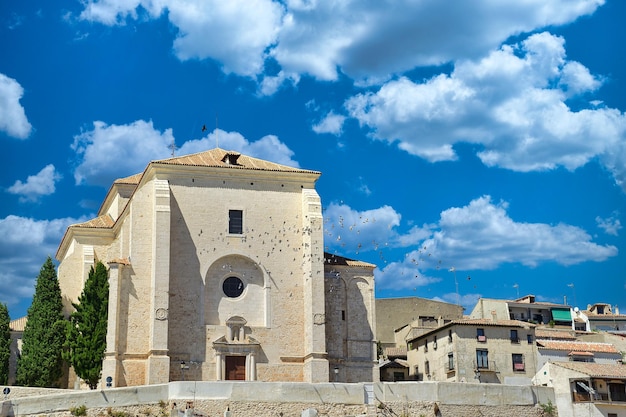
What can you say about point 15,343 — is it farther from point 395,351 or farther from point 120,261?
point 395,351

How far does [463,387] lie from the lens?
33.5 metres

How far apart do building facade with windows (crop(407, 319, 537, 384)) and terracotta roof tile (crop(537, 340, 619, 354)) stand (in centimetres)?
150

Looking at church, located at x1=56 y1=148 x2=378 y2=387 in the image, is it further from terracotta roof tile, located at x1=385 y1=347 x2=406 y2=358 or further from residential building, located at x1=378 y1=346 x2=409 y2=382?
terracotta roof tile, located at x1=385 y1=347 x2=406 y2=358

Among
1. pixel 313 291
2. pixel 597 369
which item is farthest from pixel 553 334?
pixel 313 291

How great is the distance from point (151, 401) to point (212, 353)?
816 cm

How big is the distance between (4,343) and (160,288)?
9179mm

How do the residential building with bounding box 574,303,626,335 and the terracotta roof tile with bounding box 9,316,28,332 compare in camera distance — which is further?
the residential building with bounding box 574,303,626,335

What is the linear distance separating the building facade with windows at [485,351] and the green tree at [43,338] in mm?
20322

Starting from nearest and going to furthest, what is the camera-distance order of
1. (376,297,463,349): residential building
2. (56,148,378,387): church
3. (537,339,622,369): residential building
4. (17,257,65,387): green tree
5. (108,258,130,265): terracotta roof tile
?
(56,148,378,387): church, (108,258,130,265): terracotta roof tile, (17,257,65,387): green tree, (537,339,622,369): residential building, (376,297,463,349): residential building

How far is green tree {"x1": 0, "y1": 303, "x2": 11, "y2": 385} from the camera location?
40.4 m

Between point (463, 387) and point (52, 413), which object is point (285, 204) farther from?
point (52, 413)

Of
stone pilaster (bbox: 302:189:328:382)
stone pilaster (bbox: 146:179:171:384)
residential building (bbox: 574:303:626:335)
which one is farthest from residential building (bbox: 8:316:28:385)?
residential building (bbox: 574:303:626:335)

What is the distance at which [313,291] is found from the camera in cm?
3978

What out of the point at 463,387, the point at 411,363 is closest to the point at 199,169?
the point at 463,387
